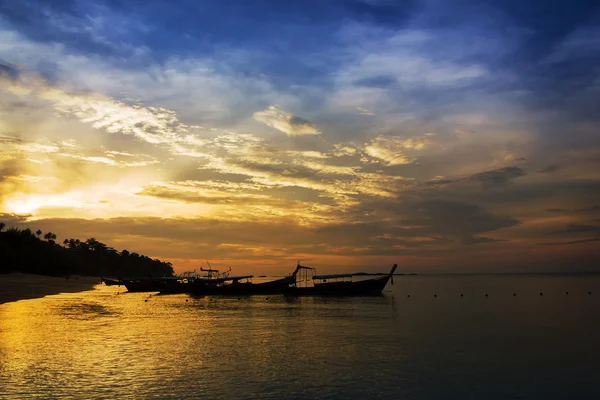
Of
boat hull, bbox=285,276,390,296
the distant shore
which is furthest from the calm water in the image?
boat hull, bbox=285,276,390,296

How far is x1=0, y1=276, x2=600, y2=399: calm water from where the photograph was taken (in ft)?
59.8

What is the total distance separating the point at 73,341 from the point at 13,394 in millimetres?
11994

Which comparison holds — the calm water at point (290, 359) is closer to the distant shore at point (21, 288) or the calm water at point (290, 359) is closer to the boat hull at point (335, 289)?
the distant shore at point (21, 288)

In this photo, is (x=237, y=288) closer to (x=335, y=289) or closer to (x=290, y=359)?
(x=335, y=289)

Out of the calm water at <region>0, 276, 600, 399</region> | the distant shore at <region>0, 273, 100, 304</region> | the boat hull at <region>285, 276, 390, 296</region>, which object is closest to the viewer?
the calm water at <region>0, 276, 600, 399</region>

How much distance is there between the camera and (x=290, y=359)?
23969 mm

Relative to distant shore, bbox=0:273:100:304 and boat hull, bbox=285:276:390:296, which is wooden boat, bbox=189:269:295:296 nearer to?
boat hull, bbox=285:276:390:296

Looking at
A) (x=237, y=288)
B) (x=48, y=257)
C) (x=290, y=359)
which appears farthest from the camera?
(x=48, y=257)

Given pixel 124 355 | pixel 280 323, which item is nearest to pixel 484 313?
pixel 280 323

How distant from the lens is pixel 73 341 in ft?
91.8

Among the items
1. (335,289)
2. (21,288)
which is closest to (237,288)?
(335,289)

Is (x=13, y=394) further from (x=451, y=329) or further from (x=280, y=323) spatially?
(x=451, y=329)

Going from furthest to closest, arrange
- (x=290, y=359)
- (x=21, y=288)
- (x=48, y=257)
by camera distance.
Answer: (x=48, y=257) → (x=21, y=288) → (x=290, y=359)

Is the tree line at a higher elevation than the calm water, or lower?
higher
